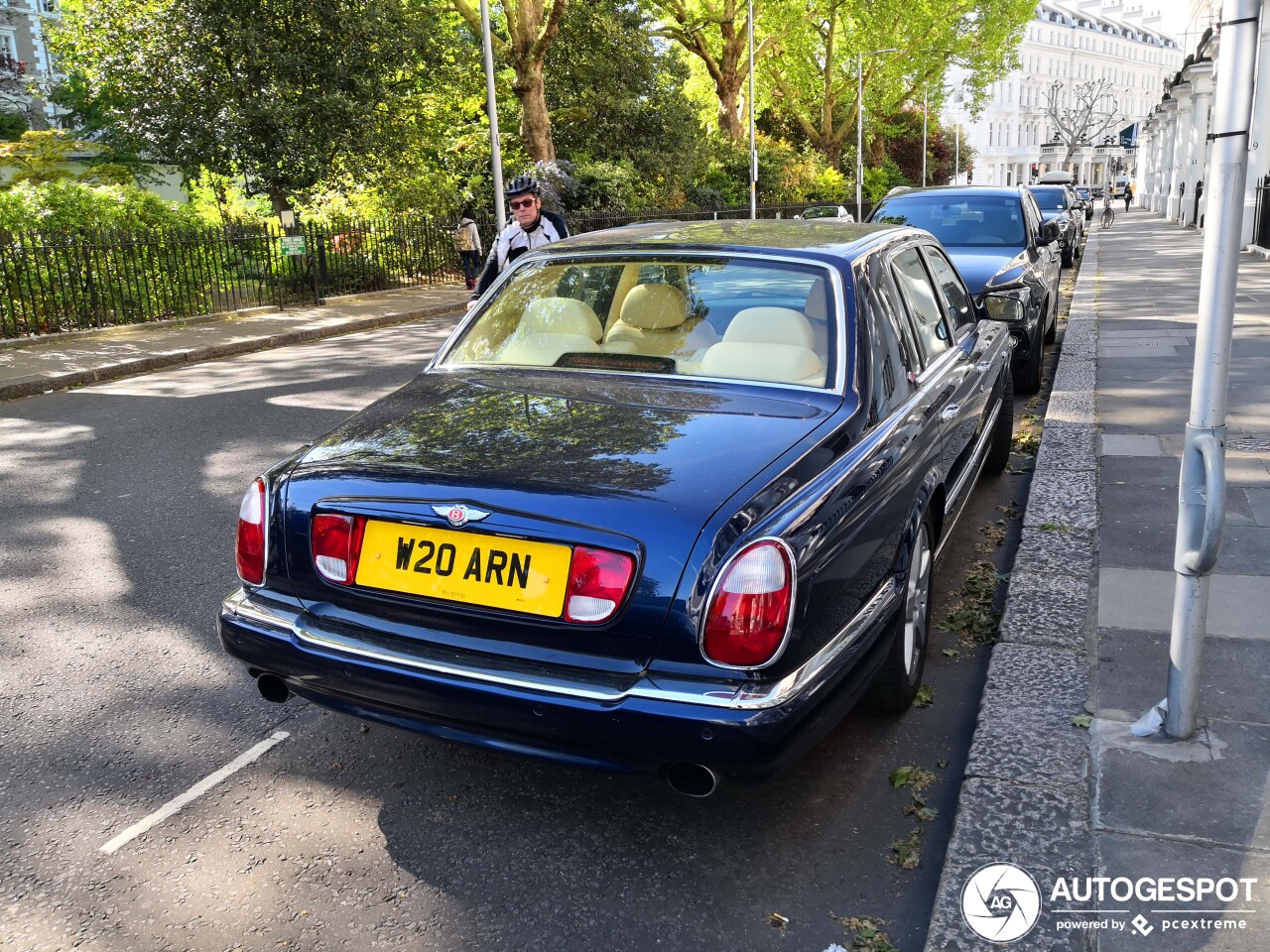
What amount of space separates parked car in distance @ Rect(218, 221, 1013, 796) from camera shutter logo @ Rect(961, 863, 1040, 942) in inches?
20.0

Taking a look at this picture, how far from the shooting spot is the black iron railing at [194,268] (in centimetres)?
1427

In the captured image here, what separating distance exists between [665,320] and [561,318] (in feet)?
1.29

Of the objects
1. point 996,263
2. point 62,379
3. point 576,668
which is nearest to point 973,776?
point 576,668

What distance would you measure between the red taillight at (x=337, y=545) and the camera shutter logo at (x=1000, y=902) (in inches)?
67.3

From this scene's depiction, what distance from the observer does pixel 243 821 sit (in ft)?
10.1

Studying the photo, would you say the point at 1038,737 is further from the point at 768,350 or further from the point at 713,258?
the point at 713,258

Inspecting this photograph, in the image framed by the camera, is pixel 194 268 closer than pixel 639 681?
No

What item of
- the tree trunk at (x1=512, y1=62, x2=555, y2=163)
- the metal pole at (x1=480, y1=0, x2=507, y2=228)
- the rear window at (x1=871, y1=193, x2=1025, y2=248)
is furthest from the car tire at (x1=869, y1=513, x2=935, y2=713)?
the tree trunk at (x1=512, y1=62, x2=555, y2=163)

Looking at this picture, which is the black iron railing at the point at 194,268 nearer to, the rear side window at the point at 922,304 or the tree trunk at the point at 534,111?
the tree trunk at the point at 534,111

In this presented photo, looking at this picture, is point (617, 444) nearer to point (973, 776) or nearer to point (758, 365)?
point (758, 365)

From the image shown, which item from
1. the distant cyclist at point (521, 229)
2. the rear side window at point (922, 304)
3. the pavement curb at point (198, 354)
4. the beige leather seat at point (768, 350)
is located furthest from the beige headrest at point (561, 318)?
the pavement curb at point (198, 354)

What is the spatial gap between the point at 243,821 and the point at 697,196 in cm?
3429

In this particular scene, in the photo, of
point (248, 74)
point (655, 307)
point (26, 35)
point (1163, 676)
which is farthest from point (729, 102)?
point (26, 35)

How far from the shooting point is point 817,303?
3.58 metres
